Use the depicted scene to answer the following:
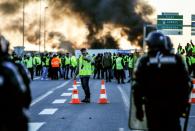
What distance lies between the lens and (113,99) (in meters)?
21.0

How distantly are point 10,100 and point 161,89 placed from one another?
198 cm

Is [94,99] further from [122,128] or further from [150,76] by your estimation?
[150,76]

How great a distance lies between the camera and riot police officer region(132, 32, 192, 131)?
664 cm

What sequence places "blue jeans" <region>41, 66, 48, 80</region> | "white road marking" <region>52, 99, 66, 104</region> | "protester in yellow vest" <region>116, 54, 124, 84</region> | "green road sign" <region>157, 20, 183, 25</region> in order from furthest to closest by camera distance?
"green road sign" <region>157, 20, 183, 25</region>
"blue jeans" <region>41, 66, 48, 80</region>
"protester in yellow vest" <region>116, 54, 124, 84</region>
"white road marking" <region>52, 99, 66, 104</region>

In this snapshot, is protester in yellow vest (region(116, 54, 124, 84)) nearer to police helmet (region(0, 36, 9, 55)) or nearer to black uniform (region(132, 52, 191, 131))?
black uniform (region(132, 52, 191, 131))

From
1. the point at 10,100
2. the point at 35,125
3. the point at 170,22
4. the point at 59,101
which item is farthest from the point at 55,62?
the point at 10,100

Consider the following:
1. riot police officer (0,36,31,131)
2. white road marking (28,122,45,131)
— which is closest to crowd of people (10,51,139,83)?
white road marking (28,122,45,131)

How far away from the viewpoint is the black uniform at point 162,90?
261 inches

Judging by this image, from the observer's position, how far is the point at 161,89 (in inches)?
263

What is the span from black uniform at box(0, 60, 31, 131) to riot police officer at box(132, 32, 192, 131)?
178 centimetres

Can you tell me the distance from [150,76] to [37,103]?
12692 millimetres

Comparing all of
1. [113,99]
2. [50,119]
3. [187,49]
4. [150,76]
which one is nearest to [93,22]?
[187,49]

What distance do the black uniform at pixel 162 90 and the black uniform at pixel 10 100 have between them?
178 centimetres

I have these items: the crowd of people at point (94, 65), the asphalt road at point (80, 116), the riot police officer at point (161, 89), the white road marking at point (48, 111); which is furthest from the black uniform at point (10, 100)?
the crowd of people at point (94, 65)
